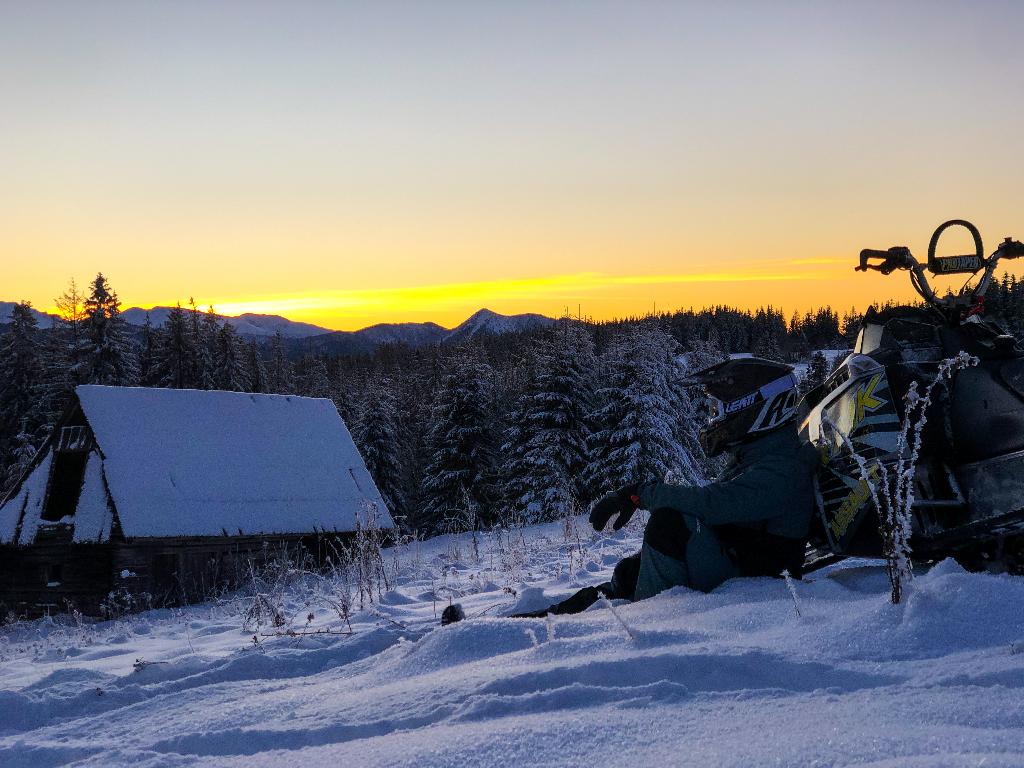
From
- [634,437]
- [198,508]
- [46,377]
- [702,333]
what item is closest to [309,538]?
[198,508]

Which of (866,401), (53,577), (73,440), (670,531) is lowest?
(53,577)

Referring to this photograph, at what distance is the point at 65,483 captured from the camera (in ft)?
77.7

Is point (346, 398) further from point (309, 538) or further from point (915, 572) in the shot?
point (915, 572)

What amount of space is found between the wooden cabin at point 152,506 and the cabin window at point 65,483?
1.3 inches

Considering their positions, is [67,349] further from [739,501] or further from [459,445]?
[739,501]

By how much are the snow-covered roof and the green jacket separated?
60.7ft

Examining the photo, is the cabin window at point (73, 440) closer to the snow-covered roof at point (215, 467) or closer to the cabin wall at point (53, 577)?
the snow-covered roof at point (215, 467)

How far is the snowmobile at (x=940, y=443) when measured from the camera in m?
4.43

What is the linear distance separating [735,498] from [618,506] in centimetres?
71

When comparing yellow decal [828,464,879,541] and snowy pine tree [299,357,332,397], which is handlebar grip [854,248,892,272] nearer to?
yellow decal [828,464,879,541]

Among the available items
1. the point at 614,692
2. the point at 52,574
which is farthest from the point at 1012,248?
the point at 52,574

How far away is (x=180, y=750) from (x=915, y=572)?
387 centimetres

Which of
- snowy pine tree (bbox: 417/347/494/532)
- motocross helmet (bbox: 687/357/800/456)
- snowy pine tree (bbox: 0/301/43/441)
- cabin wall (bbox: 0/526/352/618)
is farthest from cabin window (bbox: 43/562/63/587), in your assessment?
motocross helmet (bbox: 687/357/800/456)

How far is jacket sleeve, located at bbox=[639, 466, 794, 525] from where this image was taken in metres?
4.72
